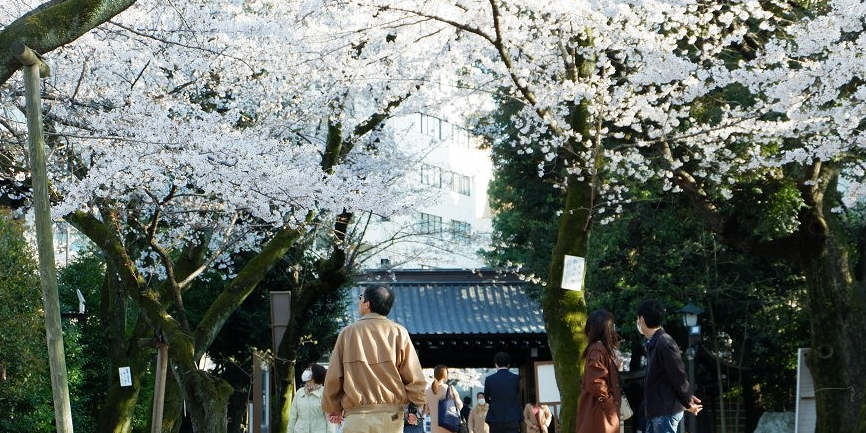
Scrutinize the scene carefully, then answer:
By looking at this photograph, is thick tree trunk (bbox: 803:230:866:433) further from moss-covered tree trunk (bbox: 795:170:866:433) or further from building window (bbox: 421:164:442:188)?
building window (bbox: 421:164:442:188)

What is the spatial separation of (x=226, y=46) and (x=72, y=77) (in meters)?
1.75

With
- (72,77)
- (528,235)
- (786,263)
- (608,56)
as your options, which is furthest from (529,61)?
(528,235)

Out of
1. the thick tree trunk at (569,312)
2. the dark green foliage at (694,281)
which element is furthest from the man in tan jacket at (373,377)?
the dark green foliage at (694,281)

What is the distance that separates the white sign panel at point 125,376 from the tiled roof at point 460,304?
926 cm

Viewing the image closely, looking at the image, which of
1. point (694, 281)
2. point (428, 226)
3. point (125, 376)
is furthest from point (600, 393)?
point (428, 226)

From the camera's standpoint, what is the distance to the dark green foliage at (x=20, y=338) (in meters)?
15.1

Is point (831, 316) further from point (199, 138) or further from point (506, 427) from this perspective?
point (199, 138)

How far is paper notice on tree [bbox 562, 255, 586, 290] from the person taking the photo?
9836 mm

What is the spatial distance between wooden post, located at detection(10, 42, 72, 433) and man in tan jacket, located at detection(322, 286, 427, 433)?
1535 mm

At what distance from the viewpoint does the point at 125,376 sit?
1404 cm

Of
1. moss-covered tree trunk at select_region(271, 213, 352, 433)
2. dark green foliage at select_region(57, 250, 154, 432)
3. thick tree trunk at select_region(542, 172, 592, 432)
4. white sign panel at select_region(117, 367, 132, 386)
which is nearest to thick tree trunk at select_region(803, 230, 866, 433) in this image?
thick tree trunk at select_region(542, 172, 592, 432)

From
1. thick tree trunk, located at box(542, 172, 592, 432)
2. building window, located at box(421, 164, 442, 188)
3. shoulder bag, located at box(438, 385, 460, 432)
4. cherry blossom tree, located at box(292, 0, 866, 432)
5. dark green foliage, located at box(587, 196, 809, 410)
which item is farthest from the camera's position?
building window, located at box(421, 164, 442, 188)

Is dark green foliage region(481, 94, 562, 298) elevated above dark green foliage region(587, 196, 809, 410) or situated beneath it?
elevated above

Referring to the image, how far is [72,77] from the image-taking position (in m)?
11.7
